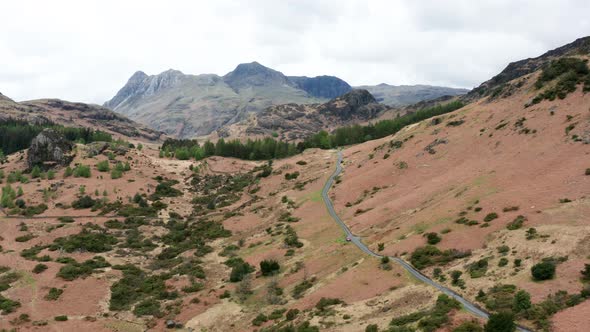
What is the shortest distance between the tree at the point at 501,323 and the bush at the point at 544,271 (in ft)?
22.4

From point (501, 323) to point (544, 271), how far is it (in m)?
8.33

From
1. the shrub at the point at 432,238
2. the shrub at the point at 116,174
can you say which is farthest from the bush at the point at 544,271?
the shrub at the point at 116,174

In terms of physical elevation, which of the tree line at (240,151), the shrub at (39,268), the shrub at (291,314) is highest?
the tree line at (240,151)

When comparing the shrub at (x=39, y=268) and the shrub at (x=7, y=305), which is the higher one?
the shrub at (x=39, y=268)

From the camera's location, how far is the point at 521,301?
3097 cm

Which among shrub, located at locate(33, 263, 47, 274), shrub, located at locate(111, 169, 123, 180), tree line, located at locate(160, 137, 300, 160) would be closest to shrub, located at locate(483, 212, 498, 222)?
shrub, located at locate(33, 263, 47, 274)

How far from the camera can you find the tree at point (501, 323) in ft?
92.6

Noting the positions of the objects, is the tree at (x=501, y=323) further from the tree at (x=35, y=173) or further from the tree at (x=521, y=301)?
the tree at (x=35, y=173)

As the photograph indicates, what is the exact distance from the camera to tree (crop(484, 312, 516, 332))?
28.2 meters

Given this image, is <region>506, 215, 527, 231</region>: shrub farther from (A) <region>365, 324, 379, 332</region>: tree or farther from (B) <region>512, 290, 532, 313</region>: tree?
(A) <region>365, 324, 379, 332</region>: tree

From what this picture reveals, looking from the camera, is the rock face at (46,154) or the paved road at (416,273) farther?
the rock face at (46,154)

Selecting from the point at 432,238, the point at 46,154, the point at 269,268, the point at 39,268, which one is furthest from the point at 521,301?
the point at 46,154

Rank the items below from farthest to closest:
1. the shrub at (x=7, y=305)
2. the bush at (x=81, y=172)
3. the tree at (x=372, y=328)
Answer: the bush at (x=81, y=172), the shrub at (x=7, y=305), the tree at (x=372, y=328)

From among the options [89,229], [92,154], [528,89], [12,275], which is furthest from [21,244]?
[528,89]
